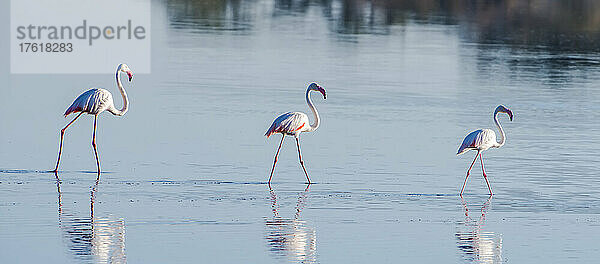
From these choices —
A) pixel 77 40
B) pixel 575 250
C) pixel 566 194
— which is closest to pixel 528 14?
pixel 77 40

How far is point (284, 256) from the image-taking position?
1048cm

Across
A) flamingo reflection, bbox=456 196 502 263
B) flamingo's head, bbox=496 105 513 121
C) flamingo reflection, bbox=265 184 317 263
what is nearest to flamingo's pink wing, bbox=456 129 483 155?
flamingo's head, bbox=496 105 513 121

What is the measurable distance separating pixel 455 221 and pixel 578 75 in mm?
14876

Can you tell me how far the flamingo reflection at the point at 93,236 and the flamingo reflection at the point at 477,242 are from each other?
2.93 meters

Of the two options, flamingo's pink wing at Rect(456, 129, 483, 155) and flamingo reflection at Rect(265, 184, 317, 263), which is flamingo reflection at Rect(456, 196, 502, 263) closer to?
flamingo reflection at Rect(265, 184, 317, 263)

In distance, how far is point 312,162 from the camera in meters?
15.4

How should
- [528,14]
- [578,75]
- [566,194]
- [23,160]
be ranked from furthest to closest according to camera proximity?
[528,14], [578,75], [23,160], [566,194]

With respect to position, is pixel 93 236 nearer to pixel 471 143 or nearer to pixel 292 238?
pixel 292 238

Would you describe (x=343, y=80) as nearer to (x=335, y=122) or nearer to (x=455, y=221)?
(x=335, y=122)

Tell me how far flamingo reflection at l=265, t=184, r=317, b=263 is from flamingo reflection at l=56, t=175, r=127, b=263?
1.31 m

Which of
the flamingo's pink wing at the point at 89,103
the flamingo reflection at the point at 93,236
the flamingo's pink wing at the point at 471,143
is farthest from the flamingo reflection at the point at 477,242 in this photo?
the flamingo's pink wing at the point at 89,103

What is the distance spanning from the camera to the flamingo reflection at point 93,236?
10133 mm

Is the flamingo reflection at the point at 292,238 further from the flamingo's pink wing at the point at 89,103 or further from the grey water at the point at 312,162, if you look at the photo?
the flamingo's pink wing at the point at 89,103

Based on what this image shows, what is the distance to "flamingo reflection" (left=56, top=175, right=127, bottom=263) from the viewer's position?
10.1m
